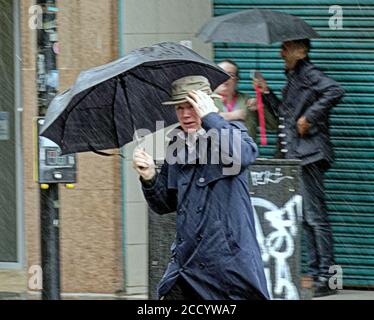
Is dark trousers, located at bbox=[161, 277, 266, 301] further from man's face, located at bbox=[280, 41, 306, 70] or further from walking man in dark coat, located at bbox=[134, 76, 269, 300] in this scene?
man's face, located at bbox=[280, 41, 306, 70]

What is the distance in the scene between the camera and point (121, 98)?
6605 mm

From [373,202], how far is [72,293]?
2996mm

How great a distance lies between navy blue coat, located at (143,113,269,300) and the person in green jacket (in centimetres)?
330

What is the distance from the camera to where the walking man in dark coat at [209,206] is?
601cm

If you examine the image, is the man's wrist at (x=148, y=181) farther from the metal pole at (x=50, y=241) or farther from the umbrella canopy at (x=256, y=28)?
the umbrella canopy at (x=256, y=28)

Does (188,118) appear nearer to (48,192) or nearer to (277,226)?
(48,192)

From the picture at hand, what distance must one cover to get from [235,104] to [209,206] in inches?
141

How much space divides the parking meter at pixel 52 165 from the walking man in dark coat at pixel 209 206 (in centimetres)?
180

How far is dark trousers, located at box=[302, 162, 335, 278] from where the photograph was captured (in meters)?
9.67

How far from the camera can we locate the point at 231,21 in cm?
963

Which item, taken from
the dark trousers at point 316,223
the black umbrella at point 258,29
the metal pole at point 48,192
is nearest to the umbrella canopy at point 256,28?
the black umbrella at point 258,29

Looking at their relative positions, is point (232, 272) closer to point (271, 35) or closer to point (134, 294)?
point (271, 35)

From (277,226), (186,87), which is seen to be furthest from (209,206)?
(277,226)

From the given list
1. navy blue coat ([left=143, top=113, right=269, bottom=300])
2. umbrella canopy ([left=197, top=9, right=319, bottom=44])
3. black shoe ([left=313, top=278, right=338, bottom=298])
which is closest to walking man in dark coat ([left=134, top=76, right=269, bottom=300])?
navy blue coat ([left=143, top=113, right=269, bottom=300])
